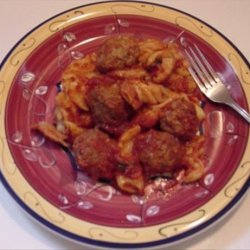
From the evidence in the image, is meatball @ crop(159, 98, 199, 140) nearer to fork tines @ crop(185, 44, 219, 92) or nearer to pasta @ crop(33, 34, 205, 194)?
pasta @ crop(33, 34, 205, 194)

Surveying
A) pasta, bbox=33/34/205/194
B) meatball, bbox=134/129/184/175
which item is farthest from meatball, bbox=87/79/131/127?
meatball, bbox=134/129/184/175

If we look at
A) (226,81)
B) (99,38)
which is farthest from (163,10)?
(226,81)

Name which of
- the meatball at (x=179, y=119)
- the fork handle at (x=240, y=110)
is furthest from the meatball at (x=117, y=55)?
the fork handle at (x=240, y=110)

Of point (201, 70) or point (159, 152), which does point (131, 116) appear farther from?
point (201, 70)

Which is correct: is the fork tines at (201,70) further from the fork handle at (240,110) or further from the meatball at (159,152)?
the meatball at (159,152)

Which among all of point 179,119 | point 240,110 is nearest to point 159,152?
point 179,119

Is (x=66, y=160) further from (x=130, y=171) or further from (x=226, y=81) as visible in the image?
(x=226, y=81)
